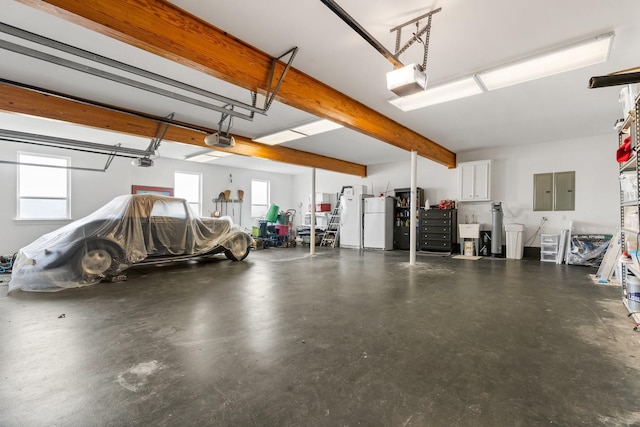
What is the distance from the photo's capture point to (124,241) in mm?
4781

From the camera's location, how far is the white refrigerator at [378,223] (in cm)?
912

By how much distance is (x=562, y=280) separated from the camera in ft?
15.0

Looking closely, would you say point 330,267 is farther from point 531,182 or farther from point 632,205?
point 531,182

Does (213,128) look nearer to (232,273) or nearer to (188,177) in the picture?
(232,273)

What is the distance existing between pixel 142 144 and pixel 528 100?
818cm

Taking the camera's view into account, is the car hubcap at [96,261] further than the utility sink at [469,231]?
No

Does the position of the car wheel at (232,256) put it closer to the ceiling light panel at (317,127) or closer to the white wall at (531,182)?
the ceiling light panel at (317,127)

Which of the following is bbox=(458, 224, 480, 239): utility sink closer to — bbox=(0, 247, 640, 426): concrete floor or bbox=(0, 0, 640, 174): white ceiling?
bbox=(0, 0, 640, 174): white ceiling

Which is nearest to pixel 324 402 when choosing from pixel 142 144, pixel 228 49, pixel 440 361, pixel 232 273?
pixel 440 361

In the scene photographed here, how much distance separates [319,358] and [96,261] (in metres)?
4.24

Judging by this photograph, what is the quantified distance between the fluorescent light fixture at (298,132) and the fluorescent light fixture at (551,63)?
2.55 m

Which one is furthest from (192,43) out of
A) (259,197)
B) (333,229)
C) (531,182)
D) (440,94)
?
(259,197)

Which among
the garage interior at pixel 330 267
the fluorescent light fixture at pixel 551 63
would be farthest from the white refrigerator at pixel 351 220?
the fluorescent light fixture at pixel 551 63

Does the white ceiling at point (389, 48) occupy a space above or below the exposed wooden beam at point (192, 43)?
above
